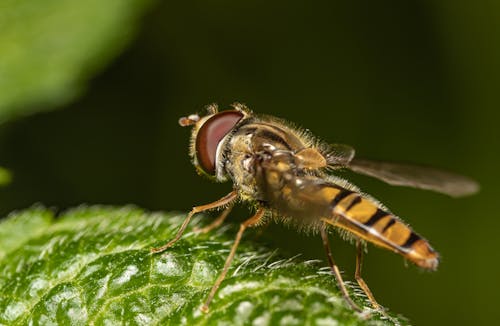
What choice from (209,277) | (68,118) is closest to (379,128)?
(68,118)

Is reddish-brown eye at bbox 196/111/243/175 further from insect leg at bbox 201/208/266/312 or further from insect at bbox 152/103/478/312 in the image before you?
insect leg at bbox 201/208/266/312

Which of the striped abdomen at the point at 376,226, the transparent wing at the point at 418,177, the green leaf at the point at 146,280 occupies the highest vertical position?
the transparent wing at the point at 418,177

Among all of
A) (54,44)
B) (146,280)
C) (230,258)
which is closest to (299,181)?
(230,258)

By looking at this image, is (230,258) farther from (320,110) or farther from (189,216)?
(320,110)

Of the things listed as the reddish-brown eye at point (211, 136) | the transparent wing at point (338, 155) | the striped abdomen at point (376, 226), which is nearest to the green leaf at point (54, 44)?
the reddish-brown eye at point (211, 136)

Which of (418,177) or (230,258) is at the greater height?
(418,177)

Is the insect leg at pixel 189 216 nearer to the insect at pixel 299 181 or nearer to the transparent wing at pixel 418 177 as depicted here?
the insect at pixel 299 181

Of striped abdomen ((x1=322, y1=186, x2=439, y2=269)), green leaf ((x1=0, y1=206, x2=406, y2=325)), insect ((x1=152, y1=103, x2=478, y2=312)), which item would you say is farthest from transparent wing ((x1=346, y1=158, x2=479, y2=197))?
green leaf ((x1=0, y1=206, x2=406, y2=325))
